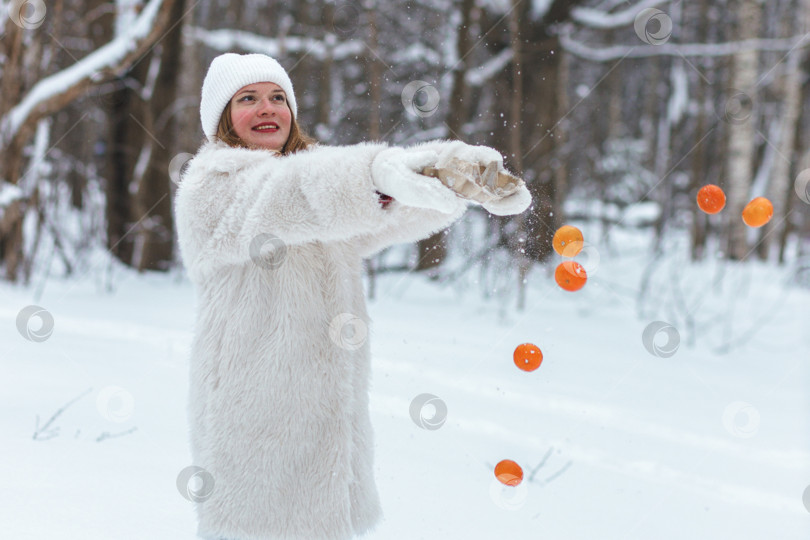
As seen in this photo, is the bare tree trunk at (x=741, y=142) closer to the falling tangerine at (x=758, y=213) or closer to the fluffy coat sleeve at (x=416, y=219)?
the falling tangerine at (x=758, y=213)

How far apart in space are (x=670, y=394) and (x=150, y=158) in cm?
582

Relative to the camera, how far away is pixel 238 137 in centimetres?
186

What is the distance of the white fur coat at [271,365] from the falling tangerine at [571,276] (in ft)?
2.21

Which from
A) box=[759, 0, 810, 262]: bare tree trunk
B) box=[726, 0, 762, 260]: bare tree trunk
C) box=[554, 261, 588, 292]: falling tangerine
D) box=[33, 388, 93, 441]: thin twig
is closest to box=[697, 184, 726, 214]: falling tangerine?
box=[554, 261, 588, 292]: falling tangerine

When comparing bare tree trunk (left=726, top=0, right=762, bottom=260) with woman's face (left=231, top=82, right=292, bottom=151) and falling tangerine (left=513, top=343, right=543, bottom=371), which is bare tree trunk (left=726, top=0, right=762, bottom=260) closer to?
falling tangerine (left=513, top=343, right=543, bottom=371)

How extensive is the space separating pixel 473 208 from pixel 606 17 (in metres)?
3.34

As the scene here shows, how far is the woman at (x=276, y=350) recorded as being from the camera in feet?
5.14

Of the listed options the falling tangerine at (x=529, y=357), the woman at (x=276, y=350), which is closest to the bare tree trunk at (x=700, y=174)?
the falling tangerine at (x=529, y=357)

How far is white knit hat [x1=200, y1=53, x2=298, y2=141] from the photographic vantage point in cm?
187

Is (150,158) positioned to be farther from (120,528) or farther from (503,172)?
(503,172)

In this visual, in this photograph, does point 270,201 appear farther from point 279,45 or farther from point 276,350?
point 279,45

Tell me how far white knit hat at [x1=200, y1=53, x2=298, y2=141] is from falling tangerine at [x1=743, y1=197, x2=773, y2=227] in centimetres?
185

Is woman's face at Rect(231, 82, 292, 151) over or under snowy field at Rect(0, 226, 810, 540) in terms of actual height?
over

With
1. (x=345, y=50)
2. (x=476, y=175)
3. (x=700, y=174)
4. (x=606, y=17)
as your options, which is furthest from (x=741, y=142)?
(x=476, y=175)
